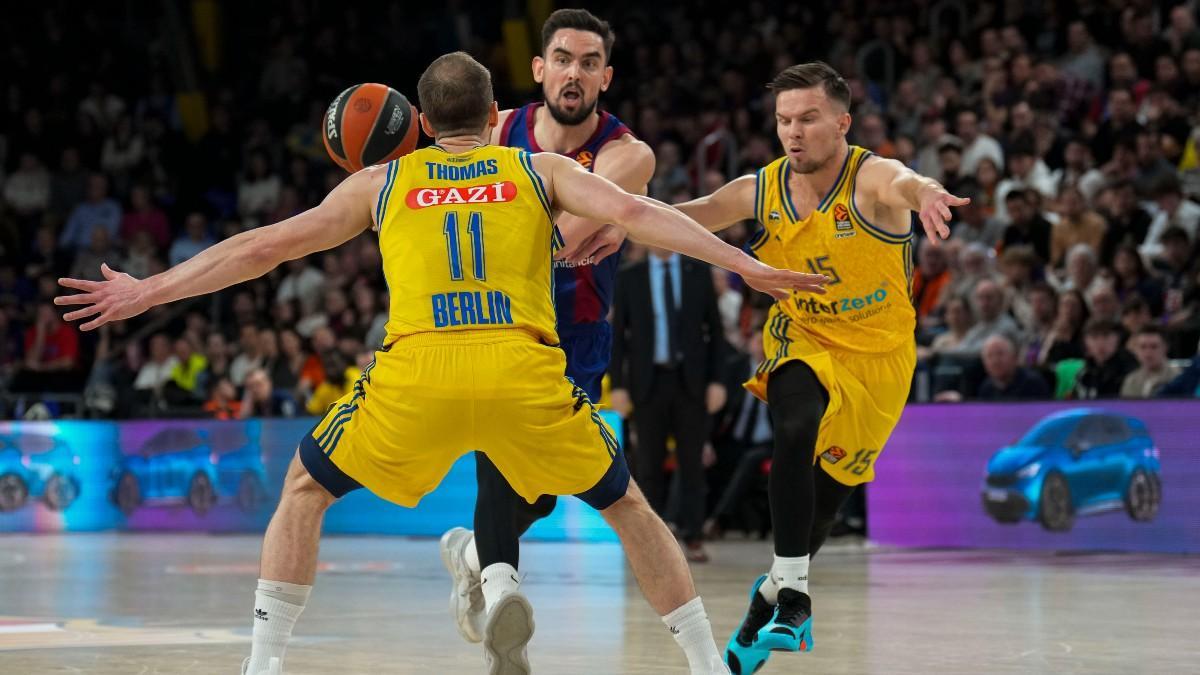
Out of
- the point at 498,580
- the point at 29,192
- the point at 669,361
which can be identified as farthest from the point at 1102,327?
the point at 29,192

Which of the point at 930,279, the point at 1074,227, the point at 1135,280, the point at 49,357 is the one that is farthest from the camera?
the point at 49,357

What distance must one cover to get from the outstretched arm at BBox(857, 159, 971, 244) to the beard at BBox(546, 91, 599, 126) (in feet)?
3.51

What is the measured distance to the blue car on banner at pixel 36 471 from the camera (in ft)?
50.6

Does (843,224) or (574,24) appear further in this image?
(574,24)

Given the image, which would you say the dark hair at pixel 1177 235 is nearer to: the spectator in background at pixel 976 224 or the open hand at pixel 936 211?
the spectator in background at pixel 976 224

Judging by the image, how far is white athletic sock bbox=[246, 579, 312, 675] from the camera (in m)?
4.72

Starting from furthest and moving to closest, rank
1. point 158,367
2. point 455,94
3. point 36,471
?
point 158,367
point 36,471
point 455,94

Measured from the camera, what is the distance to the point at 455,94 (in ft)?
16.3

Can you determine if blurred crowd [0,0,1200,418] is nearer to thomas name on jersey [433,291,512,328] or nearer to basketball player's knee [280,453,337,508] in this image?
thomas name on jersey [433,291,512,328]

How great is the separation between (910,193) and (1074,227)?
7970mm

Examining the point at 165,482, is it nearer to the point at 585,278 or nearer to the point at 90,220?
the point at 90,220

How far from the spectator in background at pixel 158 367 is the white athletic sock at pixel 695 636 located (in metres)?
13.9

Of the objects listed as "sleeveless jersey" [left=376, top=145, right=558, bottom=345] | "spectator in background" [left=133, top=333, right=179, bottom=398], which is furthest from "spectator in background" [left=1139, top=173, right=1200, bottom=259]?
"spectator in background" [left=133, top=333, right=179, bottom=398]

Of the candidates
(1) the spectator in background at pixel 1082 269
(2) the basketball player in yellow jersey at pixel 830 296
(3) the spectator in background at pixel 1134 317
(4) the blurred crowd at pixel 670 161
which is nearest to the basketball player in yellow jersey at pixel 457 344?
(2) the basketball player in yellow jersey at pixel 830 296
